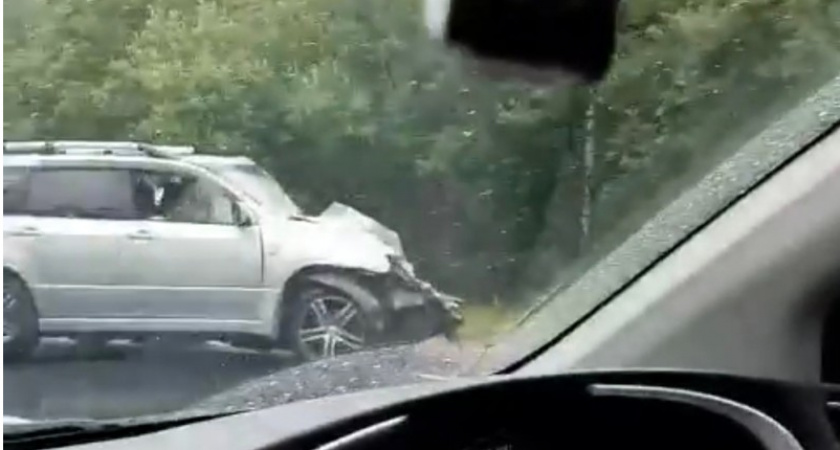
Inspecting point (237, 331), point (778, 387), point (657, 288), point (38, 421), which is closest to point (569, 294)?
point (657, 288)

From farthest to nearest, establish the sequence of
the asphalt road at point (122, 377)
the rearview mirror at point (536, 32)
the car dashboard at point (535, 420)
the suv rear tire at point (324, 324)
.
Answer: the suv rear tire at point (324, 324) < the asphalt road at point (122, 377) < the car dashboard at point (535, 420) < the rearview mirror at point (536, 32)

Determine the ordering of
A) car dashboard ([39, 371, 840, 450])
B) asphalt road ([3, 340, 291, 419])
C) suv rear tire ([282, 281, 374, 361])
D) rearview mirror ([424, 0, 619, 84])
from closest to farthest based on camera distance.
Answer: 1. rearview mirror ([424, 0, 619, 84])
2. car dashboard ([39, 371, 840, 450])
3. asphalt road ([3, 340, 291, 419])
4. suv rear tire ([282, 281, 374, 361])

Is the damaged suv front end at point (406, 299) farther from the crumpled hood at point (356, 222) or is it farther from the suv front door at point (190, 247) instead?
the suv front door at point (190, 247)

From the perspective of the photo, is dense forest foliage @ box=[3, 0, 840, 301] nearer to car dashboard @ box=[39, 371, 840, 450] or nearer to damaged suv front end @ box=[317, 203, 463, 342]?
damaged suv front end @ box=[317, 203, 463, 342]

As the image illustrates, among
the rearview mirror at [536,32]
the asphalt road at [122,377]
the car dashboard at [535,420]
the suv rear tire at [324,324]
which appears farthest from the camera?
the suv rear tire at [324,324]

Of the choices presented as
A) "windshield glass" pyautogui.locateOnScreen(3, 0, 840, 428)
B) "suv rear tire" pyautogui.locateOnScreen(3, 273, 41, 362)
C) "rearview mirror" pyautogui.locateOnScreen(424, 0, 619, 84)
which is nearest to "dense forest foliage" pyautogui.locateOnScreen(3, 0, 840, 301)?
"windshield glass" pyautogui.locateOnScreen(3, 0, 840, 428)

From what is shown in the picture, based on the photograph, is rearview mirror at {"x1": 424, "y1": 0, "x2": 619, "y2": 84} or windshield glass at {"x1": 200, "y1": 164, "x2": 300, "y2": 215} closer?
rearview mirror at {"x1": 424, "y1": 0, "x2": 619, "y2": 84}

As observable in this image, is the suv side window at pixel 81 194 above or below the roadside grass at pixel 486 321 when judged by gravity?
above

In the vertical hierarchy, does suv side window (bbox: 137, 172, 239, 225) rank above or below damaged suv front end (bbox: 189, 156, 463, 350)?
above

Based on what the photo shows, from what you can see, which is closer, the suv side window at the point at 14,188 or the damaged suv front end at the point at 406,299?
the suv side window at the point at 14,188

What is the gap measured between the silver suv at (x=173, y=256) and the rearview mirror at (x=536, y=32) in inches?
21.0

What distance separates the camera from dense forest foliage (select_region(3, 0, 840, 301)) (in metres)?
1.98

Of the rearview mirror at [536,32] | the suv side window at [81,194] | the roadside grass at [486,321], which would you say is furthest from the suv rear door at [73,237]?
the rearview mirror at [536,32]

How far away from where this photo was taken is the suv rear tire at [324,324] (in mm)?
1992
